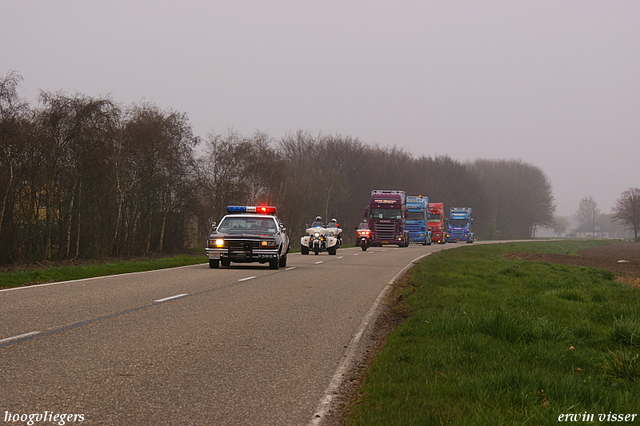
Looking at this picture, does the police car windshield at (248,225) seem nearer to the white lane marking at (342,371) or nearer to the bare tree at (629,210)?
the white lane marking at (342,371)

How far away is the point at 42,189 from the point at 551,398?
31.9 m

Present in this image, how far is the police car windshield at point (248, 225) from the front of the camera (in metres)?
20.5

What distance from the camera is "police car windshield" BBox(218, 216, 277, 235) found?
20.5 meters

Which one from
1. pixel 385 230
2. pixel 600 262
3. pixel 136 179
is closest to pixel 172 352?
pixel 600 262

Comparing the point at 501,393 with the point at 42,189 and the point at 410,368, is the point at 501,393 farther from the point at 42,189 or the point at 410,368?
the point at 42,189

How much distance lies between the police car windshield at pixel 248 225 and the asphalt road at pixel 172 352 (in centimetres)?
724

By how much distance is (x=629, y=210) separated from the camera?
374 ft

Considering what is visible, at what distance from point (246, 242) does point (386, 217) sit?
99.0 feet

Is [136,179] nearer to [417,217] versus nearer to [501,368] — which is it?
[417,217]

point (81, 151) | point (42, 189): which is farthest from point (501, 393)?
point (81, 151)

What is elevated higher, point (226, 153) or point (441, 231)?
point (226, 153)

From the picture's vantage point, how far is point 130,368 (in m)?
6.01

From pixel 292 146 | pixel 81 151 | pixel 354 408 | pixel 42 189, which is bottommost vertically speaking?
pixel 354 408

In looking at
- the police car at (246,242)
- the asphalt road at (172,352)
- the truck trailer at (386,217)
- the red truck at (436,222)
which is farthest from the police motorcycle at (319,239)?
the red truck at (436,222)
